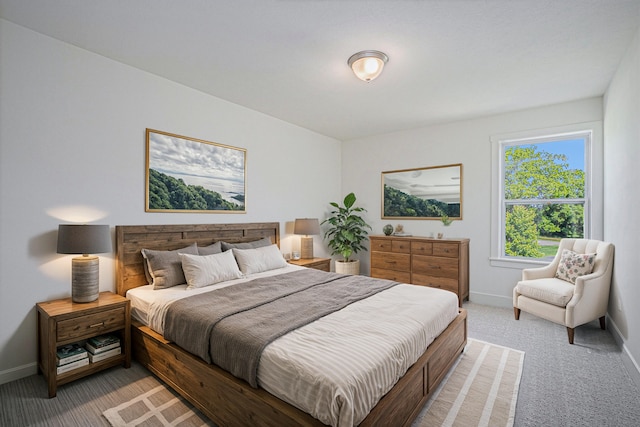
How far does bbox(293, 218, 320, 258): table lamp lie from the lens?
15.0 feet

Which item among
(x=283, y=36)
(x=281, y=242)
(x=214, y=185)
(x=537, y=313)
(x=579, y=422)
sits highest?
(x=283, y=36)

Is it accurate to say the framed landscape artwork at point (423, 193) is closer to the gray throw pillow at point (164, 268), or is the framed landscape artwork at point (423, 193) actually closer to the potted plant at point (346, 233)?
the potted plant at point (346, 233)

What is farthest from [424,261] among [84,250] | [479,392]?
[84,250]

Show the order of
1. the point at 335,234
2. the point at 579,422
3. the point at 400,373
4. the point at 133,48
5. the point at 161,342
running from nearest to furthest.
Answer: the point at 400,373
the point at 579,422
the point at 161,342
the point at 133,48
the point at 335,234

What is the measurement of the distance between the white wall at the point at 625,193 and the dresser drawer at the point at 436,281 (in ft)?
5.22

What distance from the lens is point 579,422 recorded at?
76.0 inches

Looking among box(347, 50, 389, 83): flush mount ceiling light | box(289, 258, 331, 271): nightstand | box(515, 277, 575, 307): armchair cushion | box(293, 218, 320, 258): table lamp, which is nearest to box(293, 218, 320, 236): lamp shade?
box(293, 218, 320, 258): table lamp

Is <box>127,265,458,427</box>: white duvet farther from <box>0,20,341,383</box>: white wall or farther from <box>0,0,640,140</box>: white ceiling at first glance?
<box>0,0,640,140</box>: white ceiling

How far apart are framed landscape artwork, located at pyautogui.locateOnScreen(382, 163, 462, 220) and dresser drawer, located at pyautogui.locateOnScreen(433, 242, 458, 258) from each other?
0.65 metres

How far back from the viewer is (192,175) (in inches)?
139

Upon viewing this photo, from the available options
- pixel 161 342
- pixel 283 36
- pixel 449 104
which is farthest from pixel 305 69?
pixel 161 342

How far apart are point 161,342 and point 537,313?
3781 mm

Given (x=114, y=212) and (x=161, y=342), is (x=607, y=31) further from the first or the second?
(x=114, y=212)

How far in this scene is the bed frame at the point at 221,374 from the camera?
160 cm
